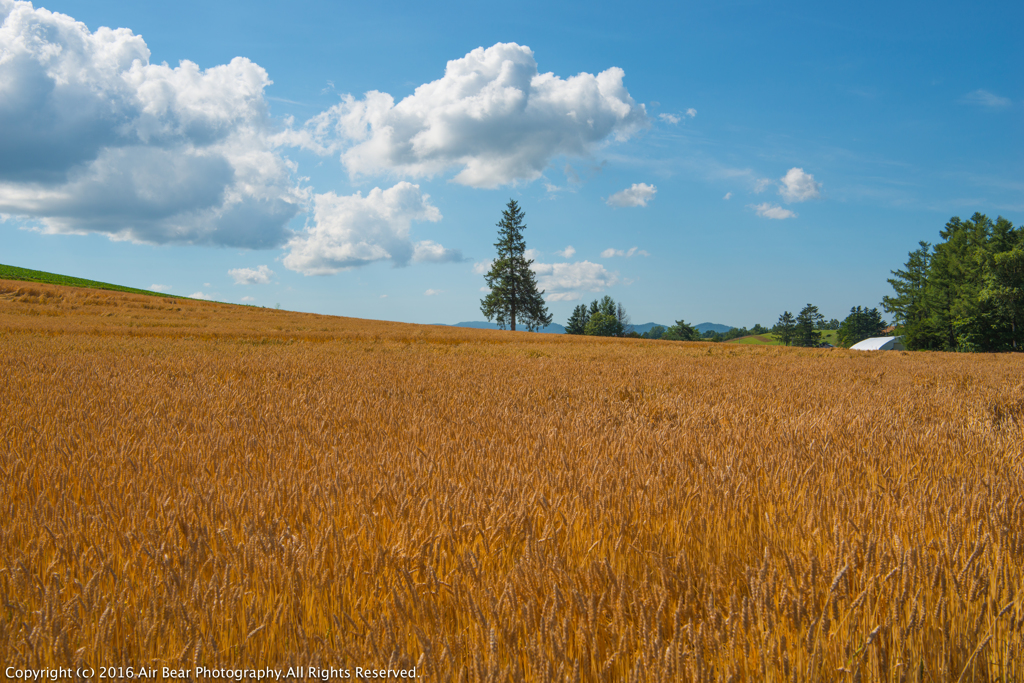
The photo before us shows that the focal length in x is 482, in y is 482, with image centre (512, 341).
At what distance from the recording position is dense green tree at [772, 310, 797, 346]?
140m

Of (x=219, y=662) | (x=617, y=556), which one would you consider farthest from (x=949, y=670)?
(x=219, y=662)

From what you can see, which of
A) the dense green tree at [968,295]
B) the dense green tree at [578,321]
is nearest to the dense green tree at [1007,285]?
the dense green tree at [968,295]

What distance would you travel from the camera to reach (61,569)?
172cm

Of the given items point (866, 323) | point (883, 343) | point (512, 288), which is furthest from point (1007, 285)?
point (866, 323)

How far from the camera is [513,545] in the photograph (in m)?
1.92

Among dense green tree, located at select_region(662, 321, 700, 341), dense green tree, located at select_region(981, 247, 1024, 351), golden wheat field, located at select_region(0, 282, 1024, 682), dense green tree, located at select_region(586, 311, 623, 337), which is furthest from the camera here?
dense green tree, located at select_region(662, 321, 700, 341)

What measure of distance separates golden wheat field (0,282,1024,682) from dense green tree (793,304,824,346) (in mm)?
148565

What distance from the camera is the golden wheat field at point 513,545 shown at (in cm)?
127

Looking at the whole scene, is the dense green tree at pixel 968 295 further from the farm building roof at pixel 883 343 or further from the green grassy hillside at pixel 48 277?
the green grassy hillside at pixel 48 277

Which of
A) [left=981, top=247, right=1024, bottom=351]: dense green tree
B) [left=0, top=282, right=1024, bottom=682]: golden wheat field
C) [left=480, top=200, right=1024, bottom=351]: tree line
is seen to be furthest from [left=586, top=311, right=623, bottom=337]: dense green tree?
[left=0, top=282, right=1024, bottom=682]: golden wheat field

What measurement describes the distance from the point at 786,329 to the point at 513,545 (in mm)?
162673

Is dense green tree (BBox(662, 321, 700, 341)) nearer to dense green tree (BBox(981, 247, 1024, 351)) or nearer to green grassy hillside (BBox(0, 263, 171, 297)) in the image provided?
dense green tree (BBox(981, 247, 1024, 351))

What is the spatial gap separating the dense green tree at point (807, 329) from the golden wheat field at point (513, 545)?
149 metres

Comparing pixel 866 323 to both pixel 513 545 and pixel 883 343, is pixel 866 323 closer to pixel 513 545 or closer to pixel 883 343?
pixel 883 343
